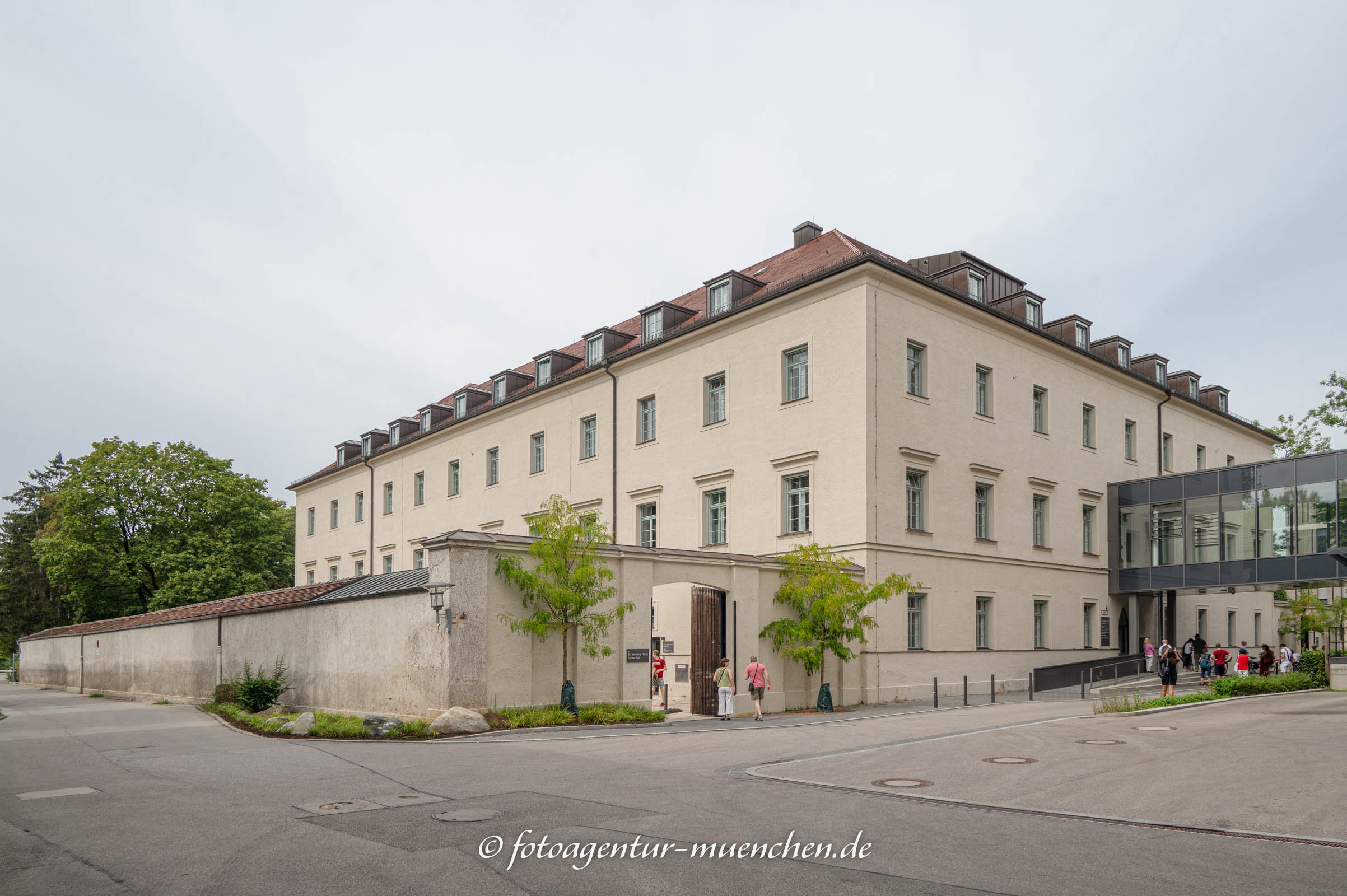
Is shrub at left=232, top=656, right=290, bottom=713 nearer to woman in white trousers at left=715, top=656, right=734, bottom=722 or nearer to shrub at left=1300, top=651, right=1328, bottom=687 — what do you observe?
woman in white trousers at left=715, top=656, right=734, bottom=722

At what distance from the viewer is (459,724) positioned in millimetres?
19953

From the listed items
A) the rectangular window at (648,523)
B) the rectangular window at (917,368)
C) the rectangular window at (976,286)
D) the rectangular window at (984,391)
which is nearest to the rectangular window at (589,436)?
the rectangular window at (648,523)

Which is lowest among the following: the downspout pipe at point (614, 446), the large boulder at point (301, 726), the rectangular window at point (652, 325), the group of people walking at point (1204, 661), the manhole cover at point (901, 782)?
the group of people walking at point (1204, 661)

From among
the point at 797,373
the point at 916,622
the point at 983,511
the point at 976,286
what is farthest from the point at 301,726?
the point at 976,286

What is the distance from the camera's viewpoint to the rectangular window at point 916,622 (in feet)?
101

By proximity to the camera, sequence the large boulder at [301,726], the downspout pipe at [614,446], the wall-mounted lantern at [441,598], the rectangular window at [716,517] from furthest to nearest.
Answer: the downspout pipe at [614,446]
the rectangular window at [716,517]
the wall-mounted lantern at [441,598]
the large boulder at [301,726]

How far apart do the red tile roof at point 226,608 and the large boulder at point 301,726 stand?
7.69m

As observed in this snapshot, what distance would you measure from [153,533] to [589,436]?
1153 inches

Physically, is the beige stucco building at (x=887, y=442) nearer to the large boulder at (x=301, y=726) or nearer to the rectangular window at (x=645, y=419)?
the rectangular window at (x=645, y=419)

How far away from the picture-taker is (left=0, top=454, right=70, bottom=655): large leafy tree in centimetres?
7625

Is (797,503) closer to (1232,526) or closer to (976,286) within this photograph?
(976,286)

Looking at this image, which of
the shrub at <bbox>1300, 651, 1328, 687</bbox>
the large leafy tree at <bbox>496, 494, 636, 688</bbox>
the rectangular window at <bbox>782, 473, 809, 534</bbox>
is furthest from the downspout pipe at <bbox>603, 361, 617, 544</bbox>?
the shrub at <bbox>1300, 651, 1328, 687</bbox>

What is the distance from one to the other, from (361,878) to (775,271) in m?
31.0

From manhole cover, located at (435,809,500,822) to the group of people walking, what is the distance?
2046 centimetres
